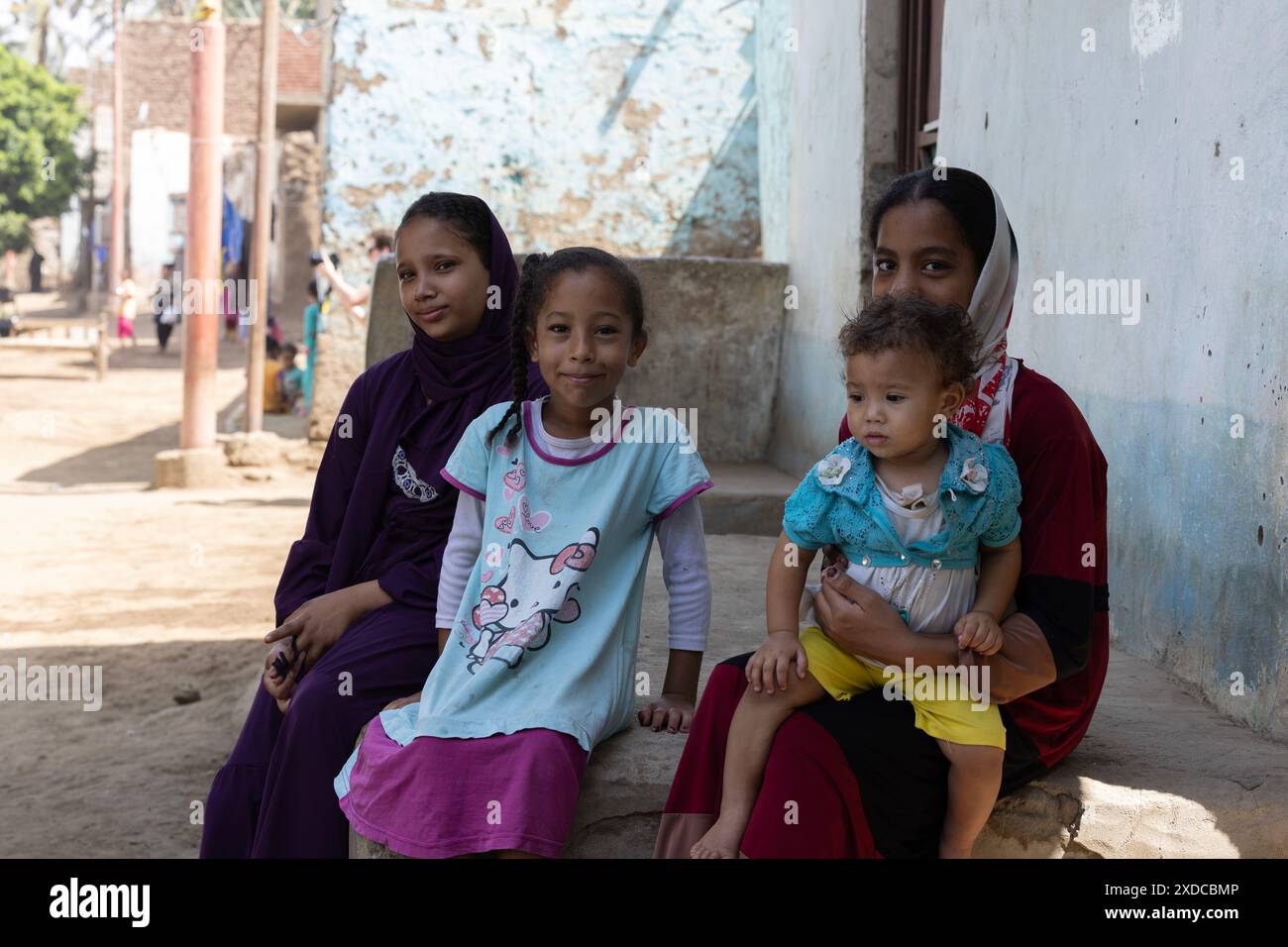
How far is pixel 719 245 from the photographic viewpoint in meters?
9.23

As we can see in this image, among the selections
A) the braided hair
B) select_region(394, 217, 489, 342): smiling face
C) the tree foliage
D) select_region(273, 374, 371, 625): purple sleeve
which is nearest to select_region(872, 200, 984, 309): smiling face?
the braided hair

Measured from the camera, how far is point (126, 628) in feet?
20.4

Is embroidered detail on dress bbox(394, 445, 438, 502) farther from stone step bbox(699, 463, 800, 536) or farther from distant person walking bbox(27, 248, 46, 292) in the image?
distant person walking bbox(27, 248, 46, 292)

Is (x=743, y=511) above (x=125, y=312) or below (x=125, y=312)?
below

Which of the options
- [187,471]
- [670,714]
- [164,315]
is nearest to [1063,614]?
[670,714]

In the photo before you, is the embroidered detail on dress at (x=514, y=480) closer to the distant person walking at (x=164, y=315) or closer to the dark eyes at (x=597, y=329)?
the dark eyes at (x=597, y=329)

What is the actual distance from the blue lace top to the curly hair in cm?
14

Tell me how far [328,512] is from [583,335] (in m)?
0.90

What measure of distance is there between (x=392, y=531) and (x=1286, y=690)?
6.05 feet

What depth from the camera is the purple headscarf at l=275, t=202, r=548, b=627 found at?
2953 mm

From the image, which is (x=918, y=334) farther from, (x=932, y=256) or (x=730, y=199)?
(x=730, y=199)

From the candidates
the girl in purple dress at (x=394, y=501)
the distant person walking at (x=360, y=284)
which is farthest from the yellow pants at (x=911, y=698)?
the distant person walking at (x=360, y=284)

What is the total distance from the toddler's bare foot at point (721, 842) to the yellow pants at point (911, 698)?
0.27 meters
